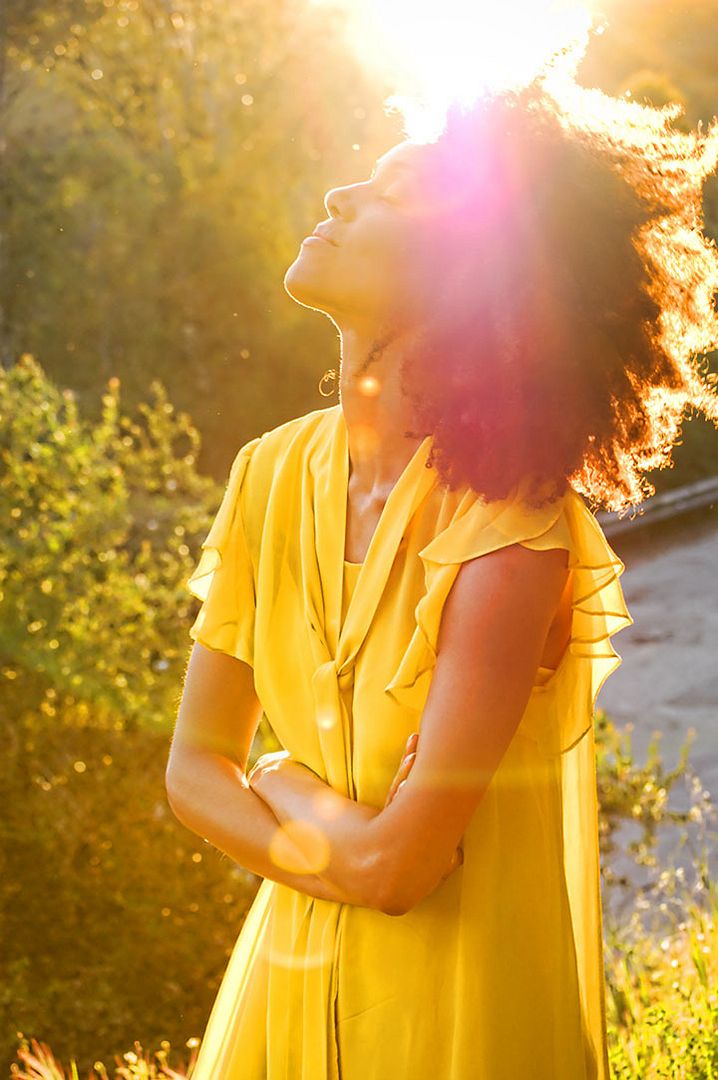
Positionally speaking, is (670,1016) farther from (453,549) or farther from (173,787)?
(453,549)

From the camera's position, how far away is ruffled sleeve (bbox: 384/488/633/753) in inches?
59.5

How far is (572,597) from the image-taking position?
163 cm

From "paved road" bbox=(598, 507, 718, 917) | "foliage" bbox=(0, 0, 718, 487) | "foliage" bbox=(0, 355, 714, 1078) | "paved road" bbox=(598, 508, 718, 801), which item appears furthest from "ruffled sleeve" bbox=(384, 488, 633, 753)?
"foliage" bbox=(0, 0, 718, 487)

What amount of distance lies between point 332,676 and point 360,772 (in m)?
0.12

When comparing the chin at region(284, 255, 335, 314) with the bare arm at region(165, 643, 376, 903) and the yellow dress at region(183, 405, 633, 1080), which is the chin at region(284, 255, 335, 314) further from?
the bare arm at region(165, 643, 376, 903)

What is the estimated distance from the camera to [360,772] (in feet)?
5.25

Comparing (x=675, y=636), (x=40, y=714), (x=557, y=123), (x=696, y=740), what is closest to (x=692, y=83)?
(x=675, y=636)

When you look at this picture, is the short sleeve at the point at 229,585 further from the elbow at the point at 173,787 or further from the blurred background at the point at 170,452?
the blurred background at the point at 170,452

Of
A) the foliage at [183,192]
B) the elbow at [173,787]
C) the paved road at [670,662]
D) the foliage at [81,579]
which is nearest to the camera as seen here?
the elbow at [173,787]

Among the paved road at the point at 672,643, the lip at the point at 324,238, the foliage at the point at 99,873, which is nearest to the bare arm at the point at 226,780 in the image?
the lip at the point at 324,238

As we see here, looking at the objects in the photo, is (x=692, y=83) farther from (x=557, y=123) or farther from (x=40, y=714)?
(x=557, y=123)

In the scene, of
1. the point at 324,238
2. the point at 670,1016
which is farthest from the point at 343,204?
the point at 670,1016

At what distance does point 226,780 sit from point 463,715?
1.17ft

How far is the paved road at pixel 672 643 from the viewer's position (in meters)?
9.41
